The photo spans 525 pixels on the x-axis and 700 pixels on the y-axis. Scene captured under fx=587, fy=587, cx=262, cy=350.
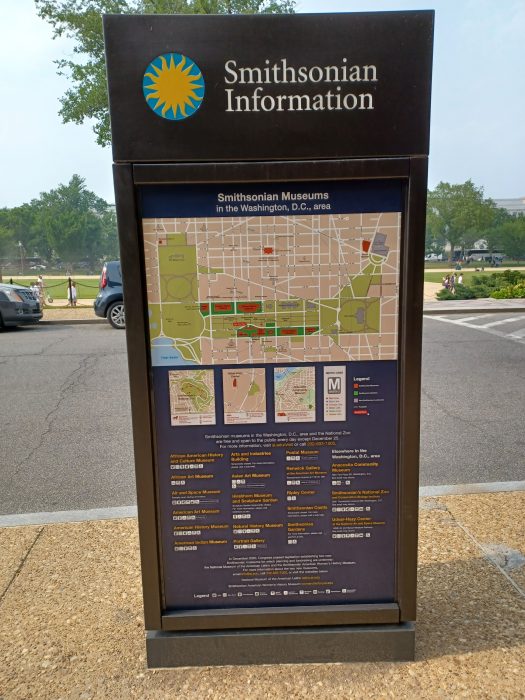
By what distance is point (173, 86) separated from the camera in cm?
221

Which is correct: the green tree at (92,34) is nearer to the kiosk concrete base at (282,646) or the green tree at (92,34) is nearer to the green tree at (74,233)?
the kiosk concrete base at (282,646)

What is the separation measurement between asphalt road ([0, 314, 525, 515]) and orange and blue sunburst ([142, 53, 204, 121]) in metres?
3.31

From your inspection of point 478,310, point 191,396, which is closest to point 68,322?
point 478,310

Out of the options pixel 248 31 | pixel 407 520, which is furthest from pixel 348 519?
pixel 248 31

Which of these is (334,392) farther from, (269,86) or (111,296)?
(111,296)

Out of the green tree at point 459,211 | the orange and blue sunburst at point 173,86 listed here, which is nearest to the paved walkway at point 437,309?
the orange and blue sunburst at point 173,86

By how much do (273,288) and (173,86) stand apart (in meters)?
0.86

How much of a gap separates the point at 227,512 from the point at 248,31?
1950 mm

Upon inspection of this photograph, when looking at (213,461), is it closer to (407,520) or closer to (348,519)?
(348,519)

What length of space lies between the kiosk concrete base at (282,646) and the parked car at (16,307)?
46.8 ft

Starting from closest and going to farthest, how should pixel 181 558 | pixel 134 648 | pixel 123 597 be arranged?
pixel 181 558 → pixel 134 648 → pixel 123 597

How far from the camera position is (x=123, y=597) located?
3.24 metres

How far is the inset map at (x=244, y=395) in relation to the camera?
2.51 m

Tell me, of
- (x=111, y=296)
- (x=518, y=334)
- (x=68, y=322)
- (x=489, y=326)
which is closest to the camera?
(x=518, y=334)
